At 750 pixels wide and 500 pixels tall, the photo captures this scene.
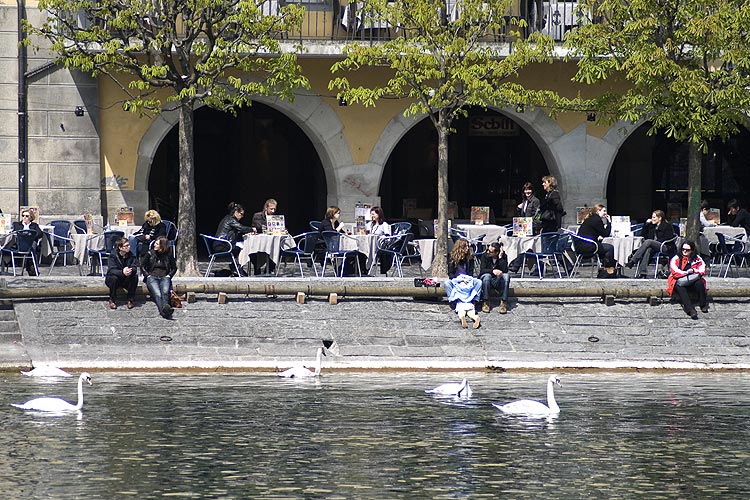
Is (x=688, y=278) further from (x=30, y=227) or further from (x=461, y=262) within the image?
(x=30, y=227)

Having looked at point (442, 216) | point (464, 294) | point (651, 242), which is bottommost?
point (464, 294)

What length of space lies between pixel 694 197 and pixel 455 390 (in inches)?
344

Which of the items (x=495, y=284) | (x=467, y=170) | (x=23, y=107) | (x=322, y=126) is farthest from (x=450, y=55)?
(x=467, y=170)

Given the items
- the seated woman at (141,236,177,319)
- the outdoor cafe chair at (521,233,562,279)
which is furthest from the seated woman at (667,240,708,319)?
the seated woman at (141,236,177,319)

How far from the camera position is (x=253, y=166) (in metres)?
35.0

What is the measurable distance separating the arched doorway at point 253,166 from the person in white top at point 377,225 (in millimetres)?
8930

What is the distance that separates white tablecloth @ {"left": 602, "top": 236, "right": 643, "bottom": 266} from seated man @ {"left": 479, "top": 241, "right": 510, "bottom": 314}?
3046 millimetres

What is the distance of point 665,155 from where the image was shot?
34750 mm

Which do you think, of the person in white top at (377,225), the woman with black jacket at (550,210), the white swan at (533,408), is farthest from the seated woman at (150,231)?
the white swan at (533,408)

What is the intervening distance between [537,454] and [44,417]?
483cm

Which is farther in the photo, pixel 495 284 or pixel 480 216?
pixel 480 216

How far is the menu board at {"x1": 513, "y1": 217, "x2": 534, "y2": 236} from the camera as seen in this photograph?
24.1m

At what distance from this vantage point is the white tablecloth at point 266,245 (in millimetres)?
23547

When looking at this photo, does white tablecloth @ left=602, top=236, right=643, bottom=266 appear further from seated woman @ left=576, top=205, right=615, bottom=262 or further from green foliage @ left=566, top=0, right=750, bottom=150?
green foliage @ left=566, top=0, right=750, bottom=150
